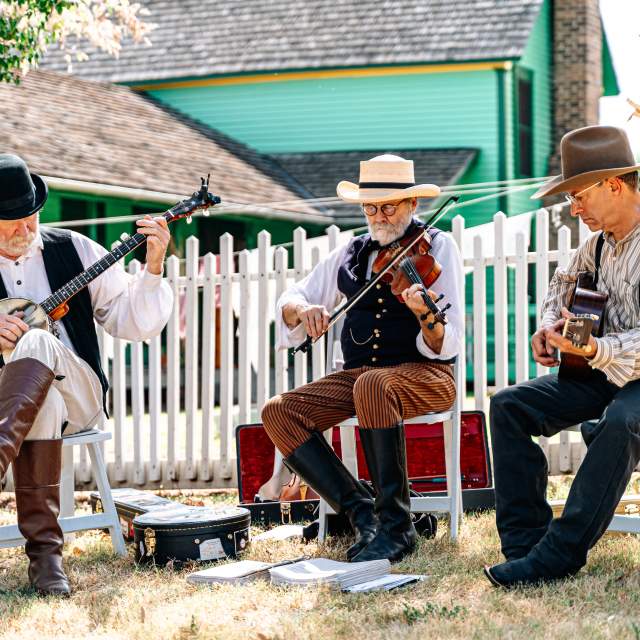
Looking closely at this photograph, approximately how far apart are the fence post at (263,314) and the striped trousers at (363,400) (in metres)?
2.08

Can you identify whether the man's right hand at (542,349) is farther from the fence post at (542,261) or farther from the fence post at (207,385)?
the fence post at (207,385)

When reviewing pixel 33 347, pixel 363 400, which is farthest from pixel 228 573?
pixel 33 347

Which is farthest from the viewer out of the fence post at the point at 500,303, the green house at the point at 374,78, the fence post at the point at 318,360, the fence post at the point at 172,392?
the green house at the point at 374,78

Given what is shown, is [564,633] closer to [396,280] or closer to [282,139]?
[396,280]

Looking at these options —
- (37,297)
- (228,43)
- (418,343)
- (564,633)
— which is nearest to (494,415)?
(418,343)

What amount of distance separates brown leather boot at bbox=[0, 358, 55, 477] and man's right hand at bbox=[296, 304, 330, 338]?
1111 millimetres

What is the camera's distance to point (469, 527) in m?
5.30

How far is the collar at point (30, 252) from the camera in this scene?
16.6ft

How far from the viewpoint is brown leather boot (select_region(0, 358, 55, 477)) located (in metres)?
4.34

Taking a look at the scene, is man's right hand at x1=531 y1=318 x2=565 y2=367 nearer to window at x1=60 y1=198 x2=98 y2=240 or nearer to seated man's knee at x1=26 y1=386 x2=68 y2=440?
seated man's knee at x1=26 y1=386 x2=68 y2=440

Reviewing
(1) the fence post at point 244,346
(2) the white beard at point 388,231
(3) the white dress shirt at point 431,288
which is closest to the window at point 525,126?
(1) the fence post at point 244,346

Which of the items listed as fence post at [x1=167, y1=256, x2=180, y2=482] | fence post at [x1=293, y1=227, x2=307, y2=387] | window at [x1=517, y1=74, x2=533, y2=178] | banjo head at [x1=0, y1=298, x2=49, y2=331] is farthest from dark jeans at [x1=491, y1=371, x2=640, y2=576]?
window at [x1=517, y1=74, x2=533, y2=178]

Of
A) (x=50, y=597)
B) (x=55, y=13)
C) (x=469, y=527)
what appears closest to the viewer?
(x=50, y=597)

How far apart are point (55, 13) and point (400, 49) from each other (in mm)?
8756
